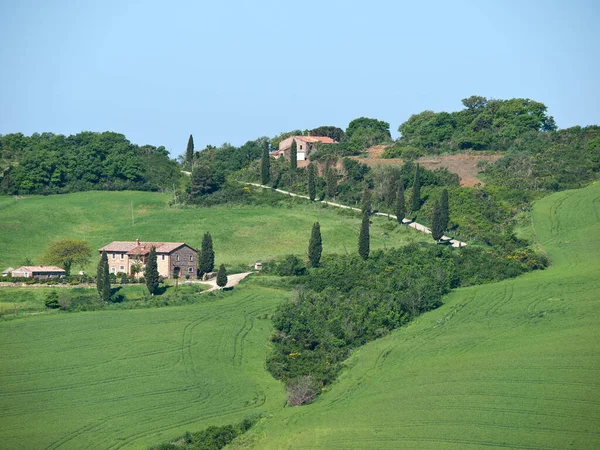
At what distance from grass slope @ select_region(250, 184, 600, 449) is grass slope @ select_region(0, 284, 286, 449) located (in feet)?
17.7

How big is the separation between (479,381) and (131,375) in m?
22.4

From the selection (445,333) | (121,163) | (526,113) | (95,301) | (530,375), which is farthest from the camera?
(526,113)

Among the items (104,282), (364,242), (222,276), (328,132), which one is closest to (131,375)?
(104,282)

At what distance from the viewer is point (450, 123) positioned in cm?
14825

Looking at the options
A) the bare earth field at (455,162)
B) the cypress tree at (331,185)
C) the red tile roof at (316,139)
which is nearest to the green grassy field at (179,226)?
the cypress tree at (331,185)

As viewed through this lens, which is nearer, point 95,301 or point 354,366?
point 354,366

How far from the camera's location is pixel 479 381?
62719 millimetres

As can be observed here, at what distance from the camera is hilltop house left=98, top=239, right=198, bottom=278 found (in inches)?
3813

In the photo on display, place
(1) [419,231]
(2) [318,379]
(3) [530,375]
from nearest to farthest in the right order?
(3) [530,375] → (2) [318,379] → (1) [419,231]

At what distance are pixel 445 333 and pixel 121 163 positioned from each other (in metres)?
68.2

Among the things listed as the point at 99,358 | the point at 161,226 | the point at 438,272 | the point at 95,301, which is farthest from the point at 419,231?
the point at 99,358

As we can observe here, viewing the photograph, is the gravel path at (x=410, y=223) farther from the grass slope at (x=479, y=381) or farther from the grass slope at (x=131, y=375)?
the grass slope at (x=131, y=375)

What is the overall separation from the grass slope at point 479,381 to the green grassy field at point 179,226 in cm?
2453

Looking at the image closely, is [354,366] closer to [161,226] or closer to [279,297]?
[279,297]
